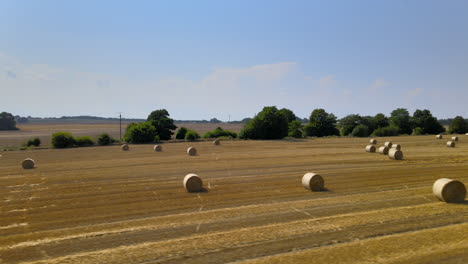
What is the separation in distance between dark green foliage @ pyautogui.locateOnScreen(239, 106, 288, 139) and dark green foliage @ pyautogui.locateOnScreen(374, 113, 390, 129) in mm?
28916

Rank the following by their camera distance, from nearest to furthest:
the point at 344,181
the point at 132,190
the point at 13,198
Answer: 1. the point at 13,198
2. the point at 132,190
3. the point at 344,181

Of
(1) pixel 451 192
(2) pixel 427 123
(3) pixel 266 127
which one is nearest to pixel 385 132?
(2) pixel 427 123

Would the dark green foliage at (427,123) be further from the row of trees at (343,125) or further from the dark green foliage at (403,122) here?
the dark green foliage at (403,122)

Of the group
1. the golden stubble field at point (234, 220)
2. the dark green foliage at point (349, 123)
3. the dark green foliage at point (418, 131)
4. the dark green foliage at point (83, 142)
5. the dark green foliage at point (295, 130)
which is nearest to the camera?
the golden stubble field at point (234, 220)

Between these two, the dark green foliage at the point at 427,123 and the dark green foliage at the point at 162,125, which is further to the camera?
the dark green foliage at the point at 427,123

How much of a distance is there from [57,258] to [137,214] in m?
4.01

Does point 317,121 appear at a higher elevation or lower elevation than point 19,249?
higher

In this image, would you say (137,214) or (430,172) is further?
(430,172)

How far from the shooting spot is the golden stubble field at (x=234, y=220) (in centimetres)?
865

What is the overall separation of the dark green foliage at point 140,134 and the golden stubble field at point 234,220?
35671 mm

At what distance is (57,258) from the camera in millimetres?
8516

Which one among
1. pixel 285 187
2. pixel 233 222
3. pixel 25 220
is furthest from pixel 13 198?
pixel 285 187

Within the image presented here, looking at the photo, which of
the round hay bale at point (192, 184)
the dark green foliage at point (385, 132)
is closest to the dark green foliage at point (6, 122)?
the dark green foliage at point (385, 132)

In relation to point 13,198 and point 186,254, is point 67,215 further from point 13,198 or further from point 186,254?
point 186,254
